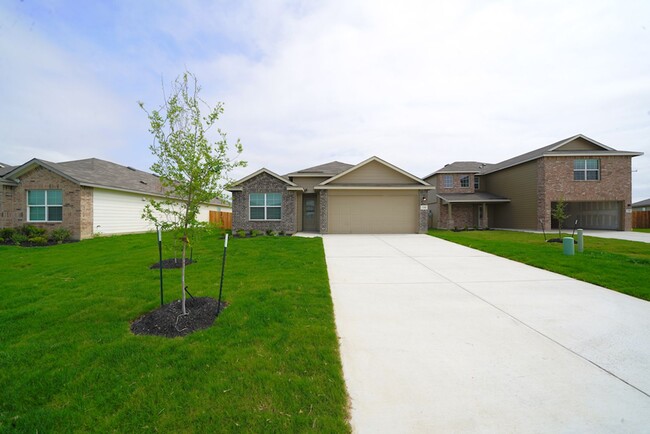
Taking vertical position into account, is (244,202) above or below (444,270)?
above

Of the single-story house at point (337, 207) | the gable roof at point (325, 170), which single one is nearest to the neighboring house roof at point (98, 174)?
the single-story house at point (337, 207)

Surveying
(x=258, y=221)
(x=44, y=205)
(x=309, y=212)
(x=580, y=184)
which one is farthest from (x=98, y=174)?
(x=580, y=184)

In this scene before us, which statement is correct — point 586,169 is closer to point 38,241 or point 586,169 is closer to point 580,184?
point 580,184

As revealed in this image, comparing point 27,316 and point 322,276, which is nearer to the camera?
point 27,316

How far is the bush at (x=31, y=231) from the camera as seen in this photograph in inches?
522

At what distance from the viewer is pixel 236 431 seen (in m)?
2.06

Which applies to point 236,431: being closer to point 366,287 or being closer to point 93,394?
point 93,394

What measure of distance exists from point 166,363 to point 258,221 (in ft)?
46.0

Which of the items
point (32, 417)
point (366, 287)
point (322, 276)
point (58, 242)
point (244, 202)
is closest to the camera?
point (32, 417)

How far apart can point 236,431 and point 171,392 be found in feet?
2.85

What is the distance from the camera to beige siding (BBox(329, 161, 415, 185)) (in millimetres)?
17047

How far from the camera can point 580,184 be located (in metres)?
18.7

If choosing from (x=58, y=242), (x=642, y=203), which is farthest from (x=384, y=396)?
(x=642, y=203)

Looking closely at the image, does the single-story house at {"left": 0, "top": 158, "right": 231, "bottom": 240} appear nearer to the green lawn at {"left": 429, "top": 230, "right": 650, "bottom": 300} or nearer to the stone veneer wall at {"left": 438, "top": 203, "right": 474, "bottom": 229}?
the green lawn at {"left": 429, "top": 230, "right": 650, "bottom": 300}
